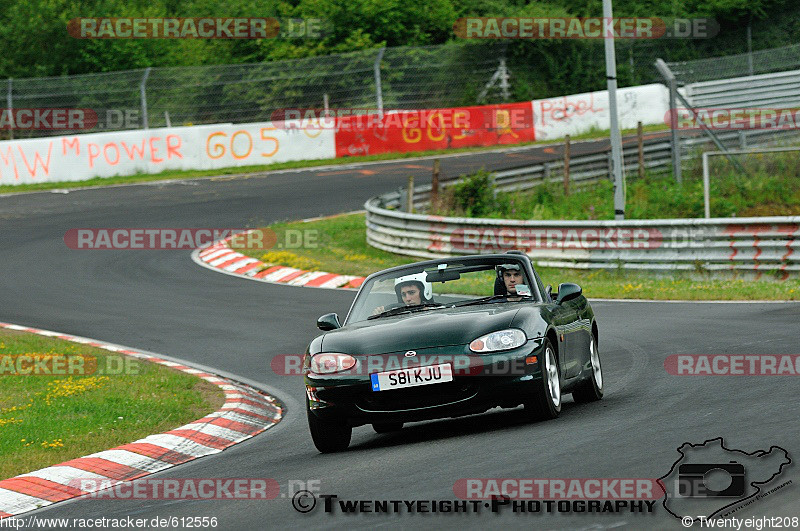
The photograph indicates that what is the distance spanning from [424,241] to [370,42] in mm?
30078

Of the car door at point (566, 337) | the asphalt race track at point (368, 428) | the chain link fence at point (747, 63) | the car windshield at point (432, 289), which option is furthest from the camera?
the chain link fence at point (747, 63)

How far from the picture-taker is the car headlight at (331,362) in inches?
329

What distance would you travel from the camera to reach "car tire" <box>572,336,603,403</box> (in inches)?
385

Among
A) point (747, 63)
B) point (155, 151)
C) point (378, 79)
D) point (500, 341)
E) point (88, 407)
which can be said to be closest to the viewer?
point (500, 341)

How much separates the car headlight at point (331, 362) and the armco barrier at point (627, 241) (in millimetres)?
11723

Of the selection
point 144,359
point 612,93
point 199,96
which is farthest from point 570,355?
point 199,96

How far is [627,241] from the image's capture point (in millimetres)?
20312

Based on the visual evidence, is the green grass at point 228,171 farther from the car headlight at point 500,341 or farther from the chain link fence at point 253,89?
the car headlight at point 500,341

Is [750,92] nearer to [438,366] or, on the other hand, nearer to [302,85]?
[302,85]

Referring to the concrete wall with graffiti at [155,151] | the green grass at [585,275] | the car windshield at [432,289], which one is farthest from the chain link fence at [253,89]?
the car windshield at [432,289]

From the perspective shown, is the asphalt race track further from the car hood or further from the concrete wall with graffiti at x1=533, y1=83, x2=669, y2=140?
the concrete wall with graffiti at x1=533, y1=83, x2=669, y2=140

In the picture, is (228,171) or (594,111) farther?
(594,111)

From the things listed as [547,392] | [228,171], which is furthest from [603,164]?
[547,392]

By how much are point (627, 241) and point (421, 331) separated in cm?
1247
